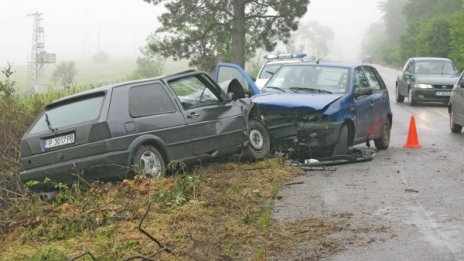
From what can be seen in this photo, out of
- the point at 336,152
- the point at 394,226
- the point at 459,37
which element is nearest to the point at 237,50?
the point at 459,37

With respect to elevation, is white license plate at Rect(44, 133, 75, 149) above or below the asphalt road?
above

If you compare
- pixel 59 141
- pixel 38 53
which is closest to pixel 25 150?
pixel 59 141

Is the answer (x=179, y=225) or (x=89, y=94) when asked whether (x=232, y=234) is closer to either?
(x=179, y=225)

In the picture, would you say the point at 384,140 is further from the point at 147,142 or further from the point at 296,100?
the point at 147,142

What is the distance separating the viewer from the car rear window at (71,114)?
8211 mm

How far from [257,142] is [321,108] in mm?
1178

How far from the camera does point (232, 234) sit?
6125 millimetres

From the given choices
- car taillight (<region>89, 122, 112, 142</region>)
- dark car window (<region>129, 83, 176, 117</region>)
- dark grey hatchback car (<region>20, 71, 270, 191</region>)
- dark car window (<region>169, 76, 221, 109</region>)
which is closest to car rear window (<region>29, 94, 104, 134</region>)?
dark grey hatchback car (<region>20, 71, 270, 191</region>)

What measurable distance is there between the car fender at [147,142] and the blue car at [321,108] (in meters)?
2.11

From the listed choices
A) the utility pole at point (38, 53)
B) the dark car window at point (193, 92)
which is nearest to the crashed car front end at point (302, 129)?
the dark car window at point (193, 92)

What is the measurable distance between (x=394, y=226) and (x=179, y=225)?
2.15 meters

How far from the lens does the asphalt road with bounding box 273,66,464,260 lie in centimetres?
571

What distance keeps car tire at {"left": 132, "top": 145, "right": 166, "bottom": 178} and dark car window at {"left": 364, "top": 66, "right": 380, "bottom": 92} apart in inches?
217

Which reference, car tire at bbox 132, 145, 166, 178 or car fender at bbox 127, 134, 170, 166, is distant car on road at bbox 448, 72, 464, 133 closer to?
car fender at bbox 127, 134, 170, 166
